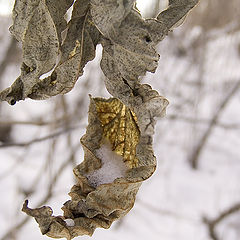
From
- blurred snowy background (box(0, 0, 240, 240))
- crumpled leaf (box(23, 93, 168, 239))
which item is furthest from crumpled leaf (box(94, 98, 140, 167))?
blurred snowy background (box(0, 0, 240, 240))

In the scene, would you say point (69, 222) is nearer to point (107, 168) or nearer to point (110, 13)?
point (107, 168)

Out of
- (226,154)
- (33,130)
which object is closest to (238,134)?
(226,154)

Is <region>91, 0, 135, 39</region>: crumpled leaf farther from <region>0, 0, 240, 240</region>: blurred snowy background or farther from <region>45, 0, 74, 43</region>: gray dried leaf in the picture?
<region>0, 0, 240, 240</region>: blurred snowy background

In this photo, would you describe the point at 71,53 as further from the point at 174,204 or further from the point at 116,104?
the point at 174,204

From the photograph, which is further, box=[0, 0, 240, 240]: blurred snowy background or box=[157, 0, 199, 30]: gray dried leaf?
box=[0, 0, 240, 240]: blurred snowy background

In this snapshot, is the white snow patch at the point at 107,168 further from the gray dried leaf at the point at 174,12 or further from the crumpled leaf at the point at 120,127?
the gray dried leaf at the point at 174,12

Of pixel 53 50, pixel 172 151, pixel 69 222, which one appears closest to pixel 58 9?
pixel 53 50

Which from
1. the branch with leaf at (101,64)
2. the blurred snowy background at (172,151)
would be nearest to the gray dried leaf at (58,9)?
the branch with leaf at (101,64)
